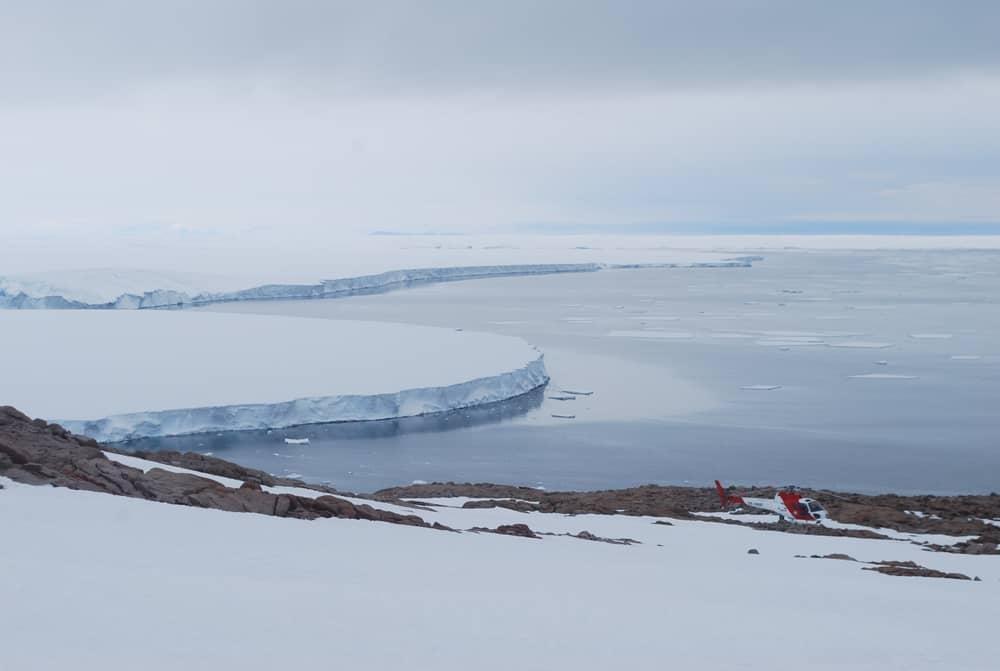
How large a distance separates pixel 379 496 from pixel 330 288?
101 ft

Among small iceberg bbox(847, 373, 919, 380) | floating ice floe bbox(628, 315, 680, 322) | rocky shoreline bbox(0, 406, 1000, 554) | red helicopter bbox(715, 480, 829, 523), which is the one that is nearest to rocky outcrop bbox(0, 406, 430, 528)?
rocky shoreline bbox(0, 406, 1000, 554)


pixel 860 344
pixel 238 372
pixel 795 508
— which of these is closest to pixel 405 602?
pixel 795 508

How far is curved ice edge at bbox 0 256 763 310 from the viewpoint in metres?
28.1

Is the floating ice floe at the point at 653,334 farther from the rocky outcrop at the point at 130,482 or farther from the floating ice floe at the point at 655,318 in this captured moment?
the rocky outcrop at the point at 130,482

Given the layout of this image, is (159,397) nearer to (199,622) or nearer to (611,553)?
(611,553)

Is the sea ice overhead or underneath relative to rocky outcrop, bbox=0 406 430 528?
overhead

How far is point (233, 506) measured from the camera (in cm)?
536

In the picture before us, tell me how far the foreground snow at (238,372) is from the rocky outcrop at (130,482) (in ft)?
A: 21.2

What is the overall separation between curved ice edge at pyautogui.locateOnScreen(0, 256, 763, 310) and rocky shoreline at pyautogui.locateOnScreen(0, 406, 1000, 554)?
20.7 meters

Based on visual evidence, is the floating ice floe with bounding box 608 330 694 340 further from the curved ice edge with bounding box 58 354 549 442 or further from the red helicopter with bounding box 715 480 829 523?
the red helicopter with bounding box 715 480 829 523

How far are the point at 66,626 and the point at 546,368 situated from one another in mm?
16385

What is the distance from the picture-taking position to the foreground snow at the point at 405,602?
3102 millimetres

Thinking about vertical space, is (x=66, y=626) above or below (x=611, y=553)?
above

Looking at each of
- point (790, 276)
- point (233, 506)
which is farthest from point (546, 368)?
point (790, 276)
